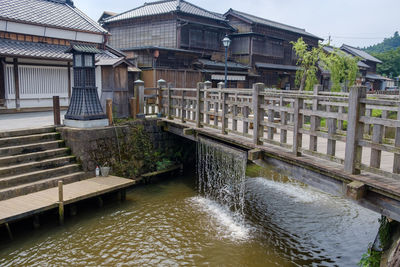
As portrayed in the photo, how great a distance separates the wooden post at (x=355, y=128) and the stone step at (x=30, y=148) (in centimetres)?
984

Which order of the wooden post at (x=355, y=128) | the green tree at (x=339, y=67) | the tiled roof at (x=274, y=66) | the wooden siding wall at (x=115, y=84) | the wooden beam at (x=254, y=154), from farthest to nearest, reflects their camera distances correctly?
the tiled roof at (x=274, y=66)
the green tree at (x=339, y=67)
the wooden siding wall at (x=115, y=84)
the wooden beam at (x=254, y=154)
the wooden post at (x=355, y=128)

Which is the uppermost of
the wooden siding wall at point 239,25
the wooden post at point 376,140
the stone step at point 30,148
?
the wooden siding wall at point 239,25

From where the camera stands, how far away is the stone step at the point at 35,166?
1003cm

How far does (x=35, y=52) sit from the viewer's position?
1664 centimetres

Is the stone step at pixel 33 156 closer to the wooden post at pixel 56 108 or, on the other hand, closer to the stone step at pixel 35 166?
the stone step at pixel 35 166

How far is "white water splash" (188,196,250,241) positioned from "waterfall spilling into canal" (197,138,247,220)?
25 centimetres

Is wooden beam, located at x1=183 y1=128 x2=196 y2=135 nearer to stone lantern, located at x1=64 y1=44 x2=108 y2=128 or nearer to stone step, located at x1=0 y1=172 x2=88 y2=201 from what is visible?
stone lantern, located at x1=64 y1=44 x2=108 y2=128

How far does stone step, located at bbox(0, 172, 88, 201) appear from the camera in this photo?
943 cm

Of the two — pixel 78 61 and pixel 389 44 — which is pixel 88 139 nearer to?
pixel 78 61

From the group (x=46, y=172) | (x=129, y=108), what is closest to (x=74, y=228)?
(x=46, y=172)

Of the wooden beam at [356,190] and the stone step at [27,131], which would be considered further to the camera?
the stone step at [27,131]

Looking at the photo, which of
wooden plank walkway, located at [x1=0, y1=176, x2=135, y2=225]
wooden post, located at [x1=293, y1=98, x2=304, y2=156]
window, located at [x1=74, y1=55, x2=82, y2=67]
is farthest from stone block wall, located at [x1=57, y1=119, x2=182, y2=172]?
wooden post, located at [x1=293, y1=98, x2=304, y2=156]

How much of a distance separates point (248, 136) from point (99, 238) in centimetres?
501

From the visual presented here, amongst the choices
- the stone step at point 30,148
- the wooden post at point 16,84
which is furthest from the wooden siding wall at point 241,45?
the stone step at point 30,148
